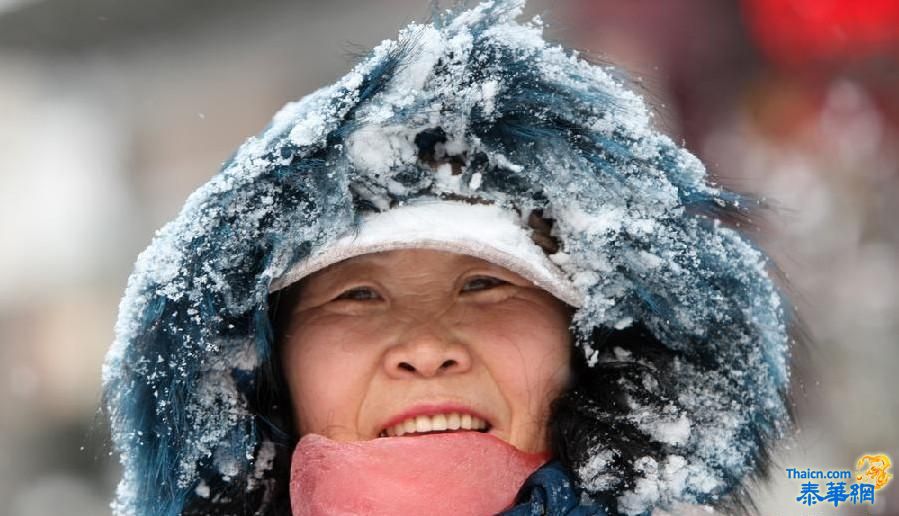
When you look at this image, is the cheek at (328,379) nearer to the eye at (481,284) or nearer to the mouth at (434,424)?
the mouth at (434,424)

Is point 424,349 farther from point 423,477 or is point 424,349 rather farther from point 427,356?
point 423,477

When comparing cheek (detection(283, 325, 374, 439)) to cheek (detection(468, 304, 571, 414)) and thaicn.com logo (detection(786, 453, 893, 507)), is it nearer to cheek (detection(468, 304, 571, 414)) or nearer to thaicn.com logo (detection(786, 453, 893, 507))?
cheek (detection(468, 304, 571, 414))

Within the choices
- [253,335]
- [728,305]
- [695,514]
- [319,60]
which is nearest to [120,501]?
[253,335]

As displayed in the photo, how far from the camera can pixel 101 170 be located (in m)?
9.38

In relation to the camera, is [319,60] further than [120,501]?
Yes

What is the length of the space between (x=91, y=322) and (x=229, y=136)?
2553mm

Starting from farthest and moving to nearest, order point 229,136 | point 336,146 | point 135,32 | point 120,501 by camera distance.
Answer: point 135,32
point 229,136
point 120,501
point 336,146

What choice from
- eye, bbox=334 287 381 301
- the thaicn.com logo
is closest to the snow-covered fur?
eye, bbox=334 287 381 301

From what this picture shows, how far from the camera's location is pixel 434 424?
5.05 ft

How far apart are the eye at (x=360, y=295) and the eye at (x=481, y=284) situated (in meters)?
0.14

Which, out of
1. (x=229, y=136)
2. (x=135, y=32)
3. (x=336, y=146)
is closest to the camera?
(x=336, y=146)

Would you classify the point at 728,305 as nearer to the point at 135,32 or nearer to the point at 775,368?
the point at 775,368

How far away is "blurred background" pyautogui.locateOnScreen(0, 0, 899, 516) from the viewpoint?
500 cm

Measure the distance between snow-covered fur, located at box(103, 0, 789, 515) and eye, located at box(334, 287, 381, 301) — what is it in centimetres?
13
